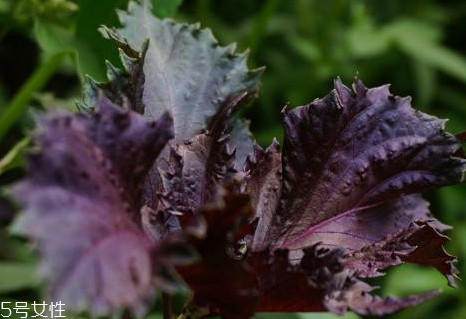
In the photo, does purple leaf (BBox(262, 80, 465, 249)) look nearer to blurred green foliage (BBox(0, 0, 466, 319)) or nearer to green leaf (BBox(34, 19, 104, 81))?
green leaf (BBox(34, 19, 104, 81))

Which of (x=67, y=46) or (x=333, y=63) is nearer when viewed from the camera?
(x=67, y=46)

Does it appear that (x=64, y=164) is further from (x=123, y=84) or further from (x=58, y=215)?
(x=123, y=84)

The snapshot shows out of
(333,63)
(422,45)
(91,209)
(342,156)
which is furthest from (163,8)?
(422,45)

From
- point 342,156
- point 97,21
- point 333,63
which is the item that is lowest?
point 342,156

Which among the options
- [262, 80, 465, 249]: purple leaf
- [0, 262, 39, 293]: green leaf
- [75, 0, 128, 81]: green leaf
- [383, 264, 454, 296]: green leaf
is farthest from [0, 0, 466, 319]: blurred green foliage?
[262, 80, 465, 249]: purple leaf

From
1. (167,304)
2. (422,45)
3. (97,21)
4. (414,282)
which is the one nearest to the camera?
(167,304)

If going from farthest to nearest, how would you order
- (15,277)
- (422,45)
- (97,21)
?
(422,45) < (15,277) < (97,21)

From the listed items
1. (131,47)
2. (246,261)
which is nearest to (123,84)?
(131,47)

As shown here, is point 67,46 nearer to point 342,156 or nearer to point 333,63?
point 342,156
